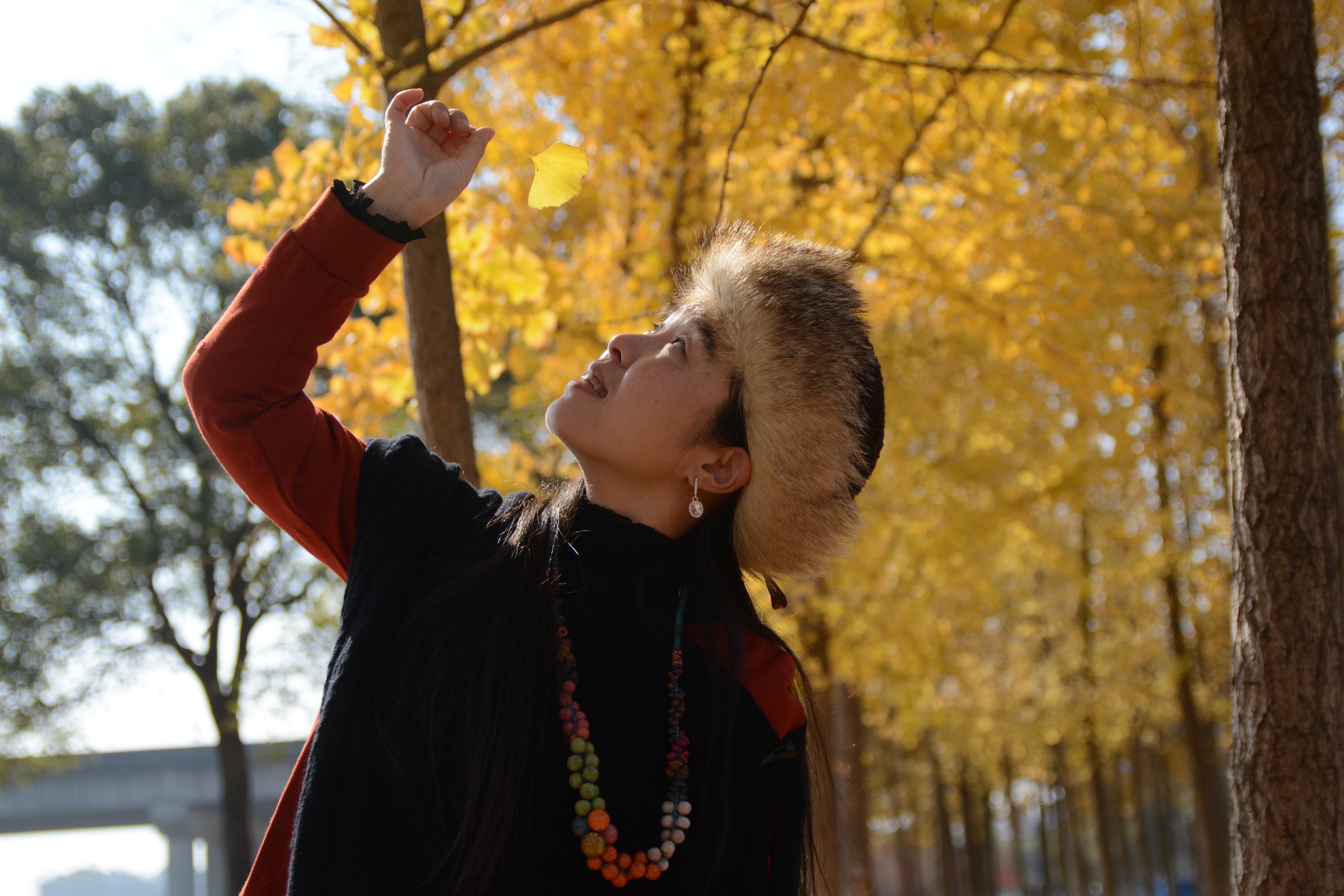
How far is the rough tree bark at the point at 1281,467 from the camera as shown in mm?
2230

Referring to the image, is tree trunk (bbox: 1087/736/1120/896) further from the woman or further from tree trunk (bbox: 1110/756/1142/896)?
the woman

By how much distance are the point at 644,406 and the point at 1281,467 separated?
1.46 meters

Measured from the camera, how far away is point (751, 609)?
2.02 metres

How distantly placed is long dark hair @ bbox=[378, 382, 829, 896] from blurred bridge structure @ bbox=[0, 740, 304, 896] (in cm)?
1719

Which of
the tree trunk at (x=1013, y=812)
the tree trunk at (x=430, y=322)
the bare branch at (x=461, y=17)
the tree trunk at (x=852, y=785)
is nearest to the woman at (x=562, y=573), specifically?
the tree trunk at (x=430, y=322)

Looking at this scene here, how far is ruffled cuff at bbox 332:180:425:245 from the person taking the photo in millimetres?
1628

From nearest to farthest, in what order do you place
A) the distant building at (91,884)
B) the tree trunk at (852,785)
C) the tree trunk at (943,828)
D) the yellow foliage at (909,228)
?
the yellow foliage at (909,228), the tree trunk at (852,785), the distant building at (91,884), the tree trunk at (943,828)

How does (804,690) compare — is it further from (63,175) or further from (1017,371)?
(63,175)

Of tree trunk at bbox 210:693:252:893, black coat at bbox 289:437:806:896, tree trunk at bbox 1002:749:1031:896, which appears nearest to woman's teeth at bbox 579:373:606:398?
black coat at bbox 289:437:806:896

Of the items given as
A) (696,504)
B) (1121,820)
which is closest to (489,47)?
(696,504)

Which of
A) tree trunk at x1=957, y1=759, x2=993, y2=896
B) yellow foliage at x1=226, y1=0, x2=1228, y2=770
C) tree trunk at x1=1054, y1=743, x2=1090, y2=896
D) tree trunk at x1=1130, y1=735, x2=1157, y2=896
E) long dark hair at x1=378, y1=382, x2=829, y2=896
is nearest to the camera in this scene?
long dark hair at x1=378, y1=382, x2=829, y2=896

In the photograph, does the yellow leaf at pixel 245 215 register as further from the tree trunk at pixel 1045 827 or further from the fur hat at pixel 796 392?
the tree trunk at pixel 1045 827

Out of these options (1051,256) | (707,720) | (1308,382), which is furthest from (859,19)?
(707,720)

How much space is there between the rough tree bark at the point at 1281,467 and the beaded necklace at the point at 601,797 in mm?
1403
